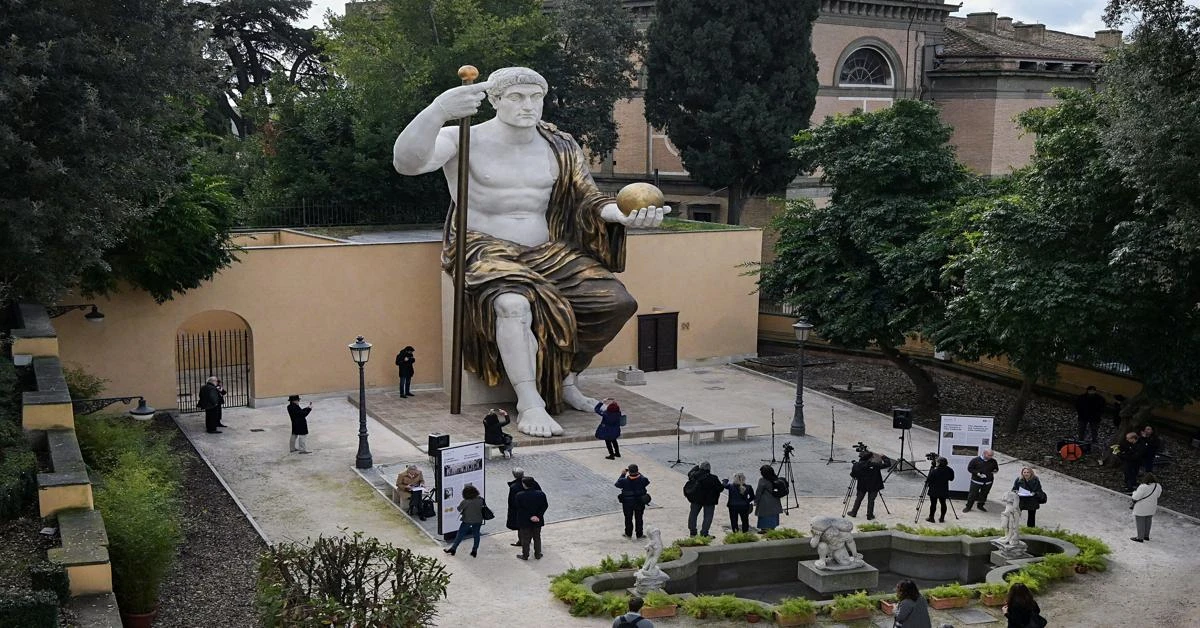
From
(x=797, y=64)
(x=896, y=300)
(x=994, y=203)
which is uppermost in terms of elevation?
(x=797, y=64)

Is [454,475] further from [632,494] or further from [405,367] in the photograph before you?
[405,367]

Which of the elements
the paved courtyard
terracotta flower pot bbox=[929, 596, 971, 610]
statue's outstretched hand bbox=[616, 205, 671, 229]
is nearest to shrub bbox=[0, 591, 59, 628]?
the paved courtyard

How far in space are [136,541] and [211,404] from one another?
30.0ft

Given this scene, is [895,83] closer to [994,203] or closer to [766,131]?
[766,131]

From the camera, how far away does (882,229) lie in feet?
76.4

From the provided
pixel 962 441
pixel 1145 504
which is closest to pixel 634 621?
pixel 1145 504

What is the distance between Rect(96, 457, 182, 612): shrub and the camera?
38.4 ft

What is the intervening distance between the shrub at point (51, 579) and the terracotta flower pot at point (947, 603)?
28.3ft

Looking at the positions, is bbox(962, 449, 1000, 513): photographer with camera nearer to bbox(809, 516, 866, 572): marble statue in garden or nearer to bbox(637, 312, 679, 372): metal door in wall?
bbox(809, 516, 866, 572): marble statue in garden

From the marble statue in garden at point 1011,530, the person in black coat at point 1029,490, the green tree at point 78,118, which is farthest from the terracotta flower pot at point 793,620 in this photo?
the green tree at point 78,118

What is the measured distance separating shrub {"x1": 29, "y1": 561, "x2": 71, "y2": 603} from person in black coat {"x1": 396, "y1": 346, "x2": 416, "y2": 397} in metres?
13.1

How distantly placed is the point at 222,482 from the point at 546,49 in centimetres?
2006

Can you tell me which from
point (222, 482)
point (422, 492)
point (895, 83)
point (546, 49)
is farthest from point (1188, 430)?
point (895, 83)

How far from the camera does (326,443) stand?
66.7 feet
